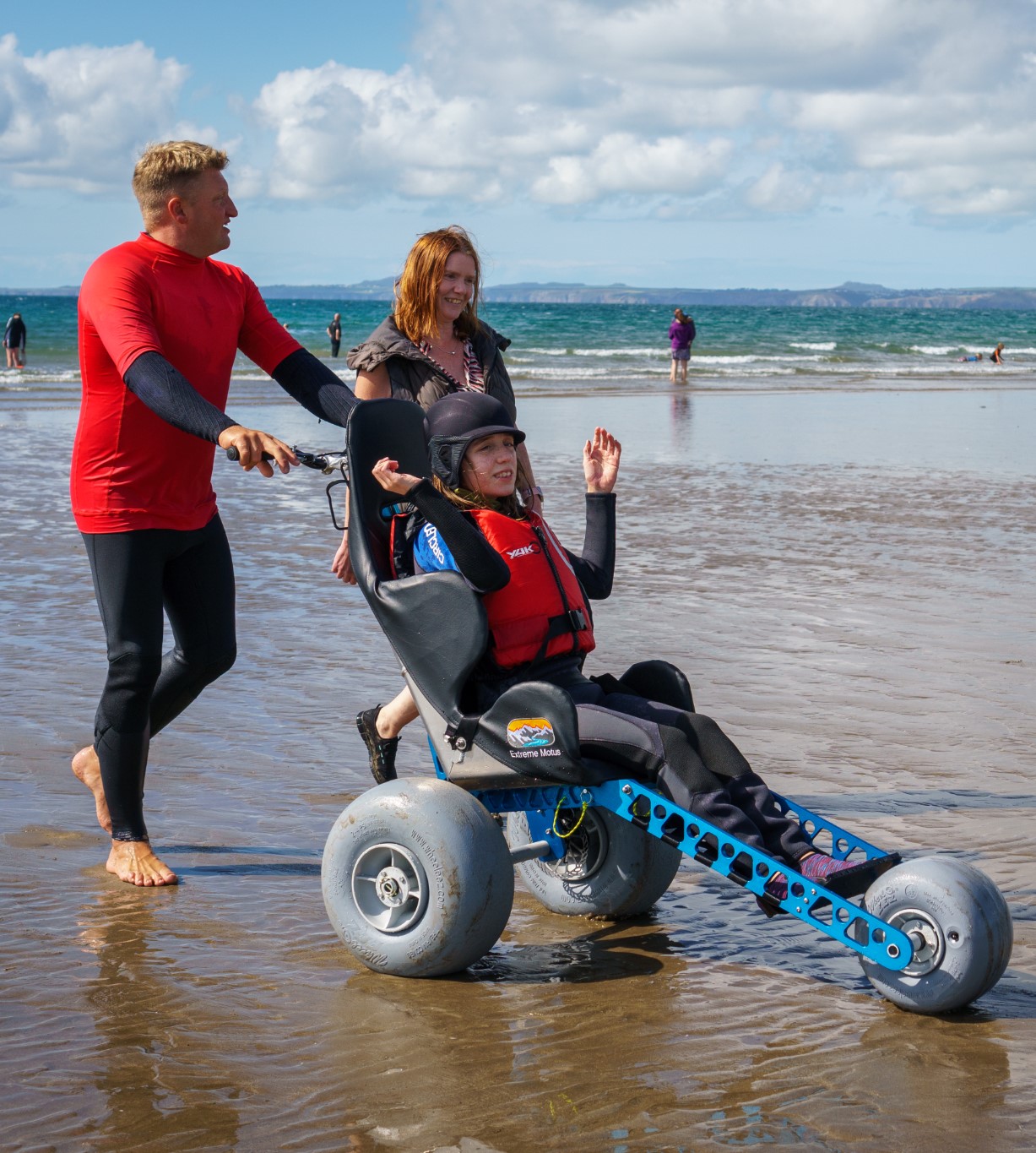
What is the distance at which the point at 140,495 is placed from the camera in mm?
4266

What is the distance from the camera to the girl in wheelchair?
Answer: 358cm

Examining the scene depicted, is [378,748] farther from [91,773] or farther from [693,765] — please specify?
[693,765]

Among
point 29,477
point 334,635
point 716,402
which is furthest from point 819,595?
point 716,402

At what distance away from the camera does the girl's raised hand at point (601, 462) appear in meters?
4.21

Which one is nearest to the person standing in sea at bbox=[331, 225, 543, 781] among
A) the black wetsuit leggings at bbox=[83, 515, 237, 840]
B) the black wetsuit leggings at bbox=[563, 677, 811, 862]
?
the black wetsuit leggings at bbox=[83, 515, 237, 840]

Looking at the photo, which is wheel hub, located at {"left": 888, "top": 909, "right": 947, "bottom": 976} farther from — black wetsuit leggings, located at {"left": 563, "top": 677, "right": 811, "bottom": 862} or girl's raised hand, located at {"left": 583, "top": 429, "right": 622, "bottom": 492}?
girl's raised hand, located at {"left": 583, "top": 429, "right": 622, "bottom": 492}

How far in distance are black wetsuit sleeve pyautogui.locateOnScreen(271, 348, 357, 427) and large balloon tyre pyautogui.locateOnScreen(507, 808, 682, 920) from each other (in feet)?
4.42

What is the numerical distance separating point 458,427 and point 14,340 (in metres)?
34.3

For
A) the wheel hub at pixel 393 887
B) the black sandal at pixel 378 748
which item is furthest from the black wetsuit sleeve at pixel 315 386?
the wheel hub at pixel 393 887

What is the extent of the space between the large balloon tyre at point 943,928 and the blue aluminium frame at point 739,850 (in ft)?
0.17

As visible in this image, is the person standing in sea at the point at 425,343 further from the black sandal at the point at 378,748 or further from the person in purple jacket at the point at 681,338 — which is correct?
the person in purple jacket at the point at 681,338

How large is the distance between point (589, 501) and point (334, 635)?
367 cm

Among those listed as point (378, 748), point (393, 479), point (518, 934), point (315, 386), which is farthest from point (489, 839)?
point (315, 386)

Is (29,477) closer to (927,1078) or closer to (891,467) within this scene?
→ (891,467)
